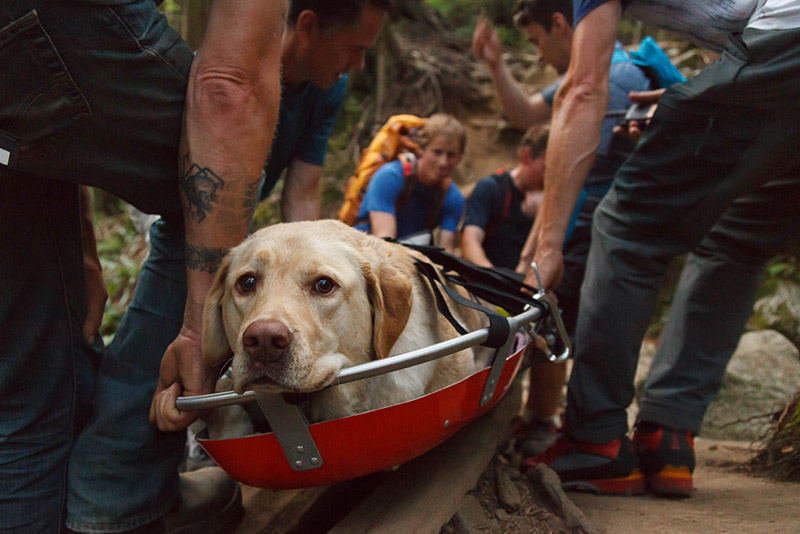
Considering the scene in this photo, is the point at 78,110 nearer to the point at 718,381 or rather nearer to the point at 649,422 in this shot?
the point at 649,422

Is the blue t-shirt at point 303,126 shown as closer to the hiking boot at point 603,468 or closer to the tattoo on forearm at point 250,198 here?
the tattoo on forearm at point 250,198

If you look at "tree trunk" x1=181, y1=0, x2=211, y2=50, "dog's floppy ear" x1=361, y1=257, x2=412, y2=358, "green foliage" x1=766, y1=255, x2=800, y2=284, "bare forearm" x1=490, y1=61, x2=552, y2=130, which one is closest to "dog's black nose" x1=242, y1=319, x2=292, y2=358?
"dog's floppy ear" x1=361, y1=257, x2=412, y2=358

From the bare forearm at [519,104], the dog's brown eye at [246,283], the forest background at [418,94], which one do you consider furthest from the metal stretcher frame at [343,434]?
the forest background at [418,94]

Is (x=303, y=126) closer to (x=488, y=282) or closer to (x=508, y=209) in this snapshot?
(x=488, y=282)

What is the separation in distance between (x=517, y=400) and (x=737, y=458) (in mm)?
1264

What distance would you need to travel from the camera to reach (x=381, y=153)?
5.30 meters

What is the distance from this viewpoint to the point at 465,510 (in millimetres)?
2238

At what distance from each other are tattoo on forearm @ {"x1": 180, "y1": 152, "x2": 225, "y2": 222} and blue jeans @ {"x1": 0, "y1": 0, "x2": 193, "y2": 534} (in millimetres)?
145

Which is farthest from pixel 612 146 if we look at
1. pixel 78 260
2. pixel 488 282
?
pixel 78 260

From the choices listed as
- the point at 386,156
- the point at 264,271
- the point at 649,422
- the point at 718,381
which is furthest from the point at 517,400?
the point at 386,156

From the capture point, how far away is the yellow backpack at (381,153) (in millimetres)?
5227

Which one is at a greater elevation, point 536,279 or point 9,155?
point 9,155

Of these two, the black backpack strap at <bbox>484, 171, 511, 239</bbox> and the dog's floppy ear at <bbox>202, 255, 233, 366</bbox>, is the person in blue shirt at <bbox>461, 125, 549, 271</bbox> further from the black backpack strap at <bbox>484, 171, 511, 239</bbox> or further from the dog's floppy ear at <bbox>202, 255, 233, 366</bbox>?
the dog's floppy ear at <bbox>202, 255, 233, 366</bbox>

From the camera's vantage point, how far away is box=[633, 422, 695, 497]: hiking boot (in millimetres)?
2611
